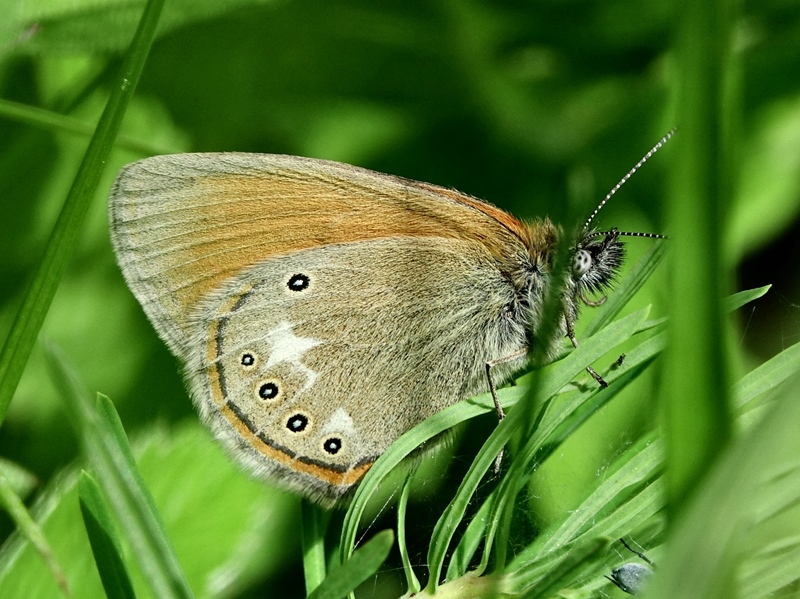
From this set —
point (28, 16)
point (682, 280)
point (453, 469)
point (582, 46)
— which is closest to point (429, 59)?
point (582, 46)

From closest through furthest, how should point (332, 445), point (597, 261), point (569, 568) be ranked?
point (569, 568)
point (332, 445)
point (597, 261)

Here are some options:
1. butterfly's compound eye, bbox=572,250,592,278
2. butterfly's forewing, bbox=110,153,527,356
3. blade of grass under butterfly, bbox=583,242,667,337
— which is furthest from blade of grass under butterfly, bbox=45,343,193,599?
butterfly's compound eye, bbox=572,250,592,278

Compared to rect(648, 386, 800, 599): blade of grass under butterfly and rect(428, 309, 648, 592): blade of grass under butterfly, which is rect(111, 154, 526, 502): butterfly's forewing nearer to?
rect(428, 309, 648, 592): blade of grass under butterfly

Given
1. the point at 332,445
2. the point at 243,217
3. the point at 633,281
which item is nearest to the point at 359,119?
the point at 243,217

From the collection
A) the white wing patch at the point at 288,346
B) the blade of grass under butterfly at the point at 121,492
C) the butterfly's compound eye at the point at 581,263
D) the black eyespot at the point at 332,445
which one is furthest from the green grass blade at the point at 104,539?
the butterfly's compound eye at the point at 581,263

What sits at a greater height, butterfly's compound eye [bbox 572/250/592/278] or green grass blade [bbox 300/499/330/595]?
butterfly's compound eye [bbox 572/250/592/278]

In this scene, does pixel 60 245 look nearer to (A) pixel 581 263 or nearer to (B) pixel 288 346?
(B) pixel 288 346

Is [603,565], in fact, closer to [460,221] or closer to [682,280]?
[682,280]
